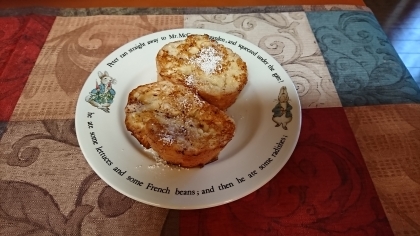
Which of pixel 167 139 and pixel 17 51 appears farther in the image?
pixel 17 51

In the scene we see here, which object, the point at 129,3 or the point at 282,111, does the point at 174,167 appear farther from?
the point at 129,3

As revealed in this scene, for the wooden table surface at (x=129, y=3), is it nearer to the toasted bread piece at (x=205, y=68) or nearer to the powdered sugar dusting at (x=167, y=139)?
the toasted bread piece at (x=205, y=68)

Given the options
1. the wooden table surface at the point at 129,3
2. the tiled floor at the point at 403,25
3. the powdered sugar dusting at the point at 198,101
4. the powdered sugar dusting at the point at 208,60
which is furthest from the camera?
the tiled floor at the point at 403,25

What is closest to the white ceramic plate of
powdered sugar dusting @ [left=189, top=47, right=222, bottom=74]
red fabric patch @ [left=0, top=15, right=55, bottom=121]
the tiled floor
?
powdered sugar dusting @ [left=189, top=47, right=222, bottom=74]

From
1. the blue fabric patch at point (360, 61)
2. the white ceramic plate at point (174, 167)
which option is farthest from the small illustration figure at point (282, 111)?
the blue fabric patch at point (360, 61)

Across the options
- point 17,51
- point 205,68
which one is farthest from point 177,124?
point 17,51

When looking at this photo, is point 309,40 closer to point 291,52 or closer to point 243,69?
point 291,52

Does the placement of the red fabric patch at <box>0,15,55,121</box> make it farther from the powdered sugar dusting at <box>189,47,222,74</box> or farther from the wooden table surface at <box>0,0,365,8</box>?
the powdered sugar dusting at <box>189,47,222,74</box>
